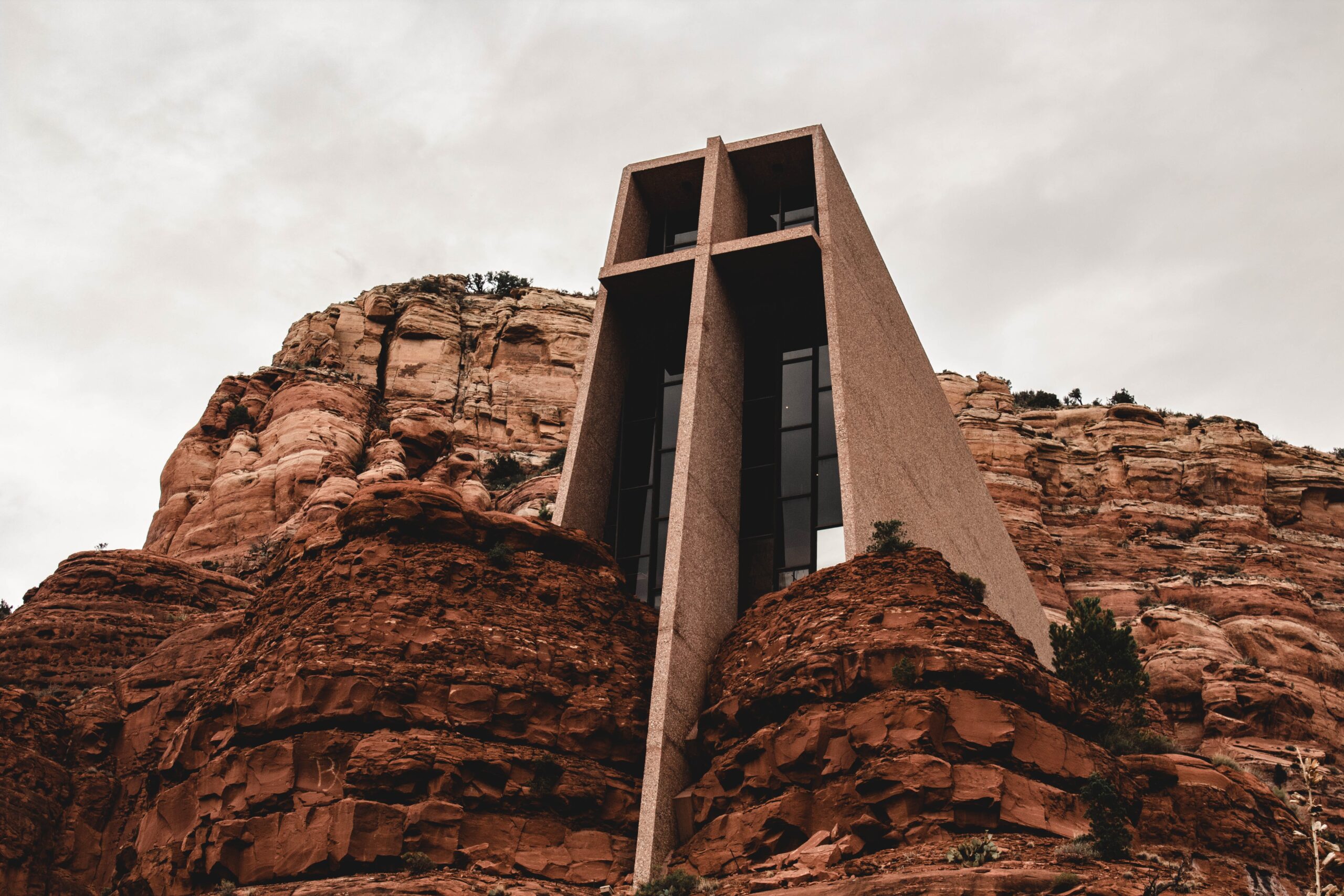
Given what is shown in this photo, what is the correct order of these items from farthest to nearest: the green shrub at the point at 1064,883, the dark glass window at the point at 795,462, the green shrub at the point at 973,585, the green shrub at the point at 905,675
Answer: the dark glass window at the point at 795,462 < the green shrub at the point at 973,585 < the green shrub at the point at 905,675 < the green shrub at the point at 1064,883

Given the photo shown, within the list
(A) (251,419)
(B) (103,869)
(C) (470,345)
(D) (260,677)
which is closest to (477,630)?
(D) (260,677)

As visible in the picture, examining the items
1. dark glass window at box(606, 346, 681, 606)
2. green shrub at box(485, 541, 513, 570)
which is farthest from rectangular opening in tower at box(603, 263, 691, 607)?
green shrub at box(485, 541, 513, 570)

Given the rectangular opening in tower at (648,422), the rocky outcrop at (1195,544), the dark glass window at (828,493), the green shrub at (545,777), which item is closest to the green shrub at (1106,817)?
the green shrub at (545,777)

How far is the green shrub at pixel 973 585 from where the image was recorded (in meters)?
23.2

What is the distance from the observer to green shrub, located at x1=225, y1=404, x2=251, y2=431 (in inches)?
1890

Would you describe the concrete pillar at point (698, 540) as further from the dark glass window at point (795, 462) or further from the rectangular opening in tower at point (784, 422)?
the dark glass window at point (795, 462)

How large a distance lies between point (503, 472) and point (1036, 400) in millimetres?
31975

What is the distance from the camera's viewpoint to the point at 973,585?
2436 centimetres

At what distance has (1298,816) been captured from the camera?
22.2 meters

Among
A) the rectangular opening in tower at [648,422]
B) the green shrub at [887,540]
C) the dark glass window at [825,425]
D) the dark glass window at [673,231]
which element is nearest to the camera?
the green shrub at [887,540]

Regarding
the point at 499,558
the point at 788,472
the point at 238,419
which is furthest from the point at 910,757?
the point at 238,419

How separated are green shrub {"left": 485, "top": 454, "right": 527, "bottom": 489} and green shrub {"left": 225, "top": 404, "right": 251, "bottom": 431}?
872 centimetres

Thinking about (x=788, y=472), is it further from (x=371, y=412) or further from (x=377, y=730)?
(x=371, y=412)

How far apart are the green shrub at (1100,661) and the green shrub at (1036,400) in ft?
118
